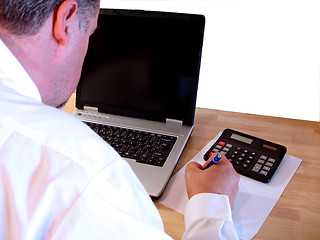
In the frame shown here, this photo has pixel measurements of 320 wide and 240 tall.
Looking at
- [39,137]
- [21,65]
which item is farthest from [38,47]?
[39,137]

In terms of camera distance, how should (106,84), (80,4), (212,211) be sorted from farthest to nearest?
(106,84), (212,211), (80,4)

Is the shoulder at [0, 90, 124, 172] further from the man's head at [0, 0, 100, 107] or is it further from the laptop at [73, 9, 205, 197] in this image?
the laptop at [73, 9, 205, 197]

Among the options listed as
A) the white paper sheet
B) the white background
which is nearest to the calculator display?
the white paper sheet

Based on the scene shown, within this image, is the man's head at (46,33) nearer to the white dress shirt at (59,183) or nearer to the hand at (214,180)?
the white dress shirt at (59,183)

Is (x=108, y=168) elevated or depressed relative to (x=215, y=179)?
elevated

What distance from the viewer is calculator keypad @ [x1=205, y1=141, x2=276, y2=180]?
0.94 meters

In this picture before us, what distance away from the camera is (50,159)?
45 centimetres

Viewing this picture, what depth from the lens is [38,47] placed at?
1.83 feet

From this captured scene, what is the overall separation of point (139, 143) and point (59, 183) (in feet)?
1.93

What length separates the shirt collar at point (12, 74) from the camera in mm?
527

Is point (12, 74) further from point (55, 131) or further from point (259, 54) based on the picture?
point (259, 54)

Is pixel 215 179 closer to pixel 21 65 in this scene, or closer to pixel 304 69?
pixel 21 65

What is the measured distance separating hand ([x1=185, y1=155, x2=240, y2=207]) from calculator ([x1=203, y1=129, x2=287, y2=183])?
92mm

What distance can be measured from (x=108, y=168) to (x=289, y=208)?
537 mm
